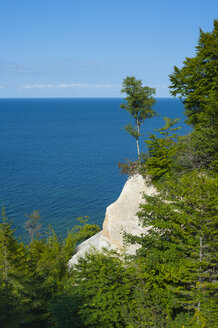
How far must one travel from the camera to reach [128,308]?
18.6 meters

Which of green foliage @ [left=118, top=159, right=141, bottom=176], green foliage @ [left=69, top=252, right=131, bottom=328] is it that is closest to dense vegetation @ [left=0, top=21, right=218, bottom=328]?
green foliage @ [left=69, top=252, right=131, bottom=328]

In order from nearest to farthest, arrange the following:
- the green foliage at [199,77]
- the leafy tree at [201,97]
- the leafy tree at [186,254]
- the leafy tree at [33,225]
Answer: the leafy tree at [186,254] < the leafy tree at [201,97] < the green foliage at [199,77] < the leafy tree at [33,225]

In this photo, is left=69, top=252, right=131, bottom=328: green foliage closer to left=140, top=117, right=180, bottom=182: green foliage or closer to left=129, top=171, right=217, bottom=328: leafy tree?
left=129, top=171, right=217, bottom=328: leafy tree

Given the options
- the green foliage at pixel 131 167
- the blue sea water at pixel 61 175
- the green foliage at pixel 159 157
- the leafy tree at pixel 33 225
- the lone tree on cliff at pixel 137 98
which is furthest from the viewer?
the blue sea water at pixel 61 175

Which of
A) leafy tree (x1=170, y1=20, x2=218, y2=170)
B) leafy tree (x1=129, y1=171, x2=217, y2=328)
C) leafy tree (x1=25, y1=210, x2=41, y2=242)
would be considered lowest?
leafy tree (x1=25, y1=210, x2=41, y2=242)

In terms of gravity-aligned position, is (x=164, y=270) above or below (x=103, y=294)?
above

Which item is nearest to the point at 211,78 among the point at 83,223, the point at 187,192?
the point at 187,192

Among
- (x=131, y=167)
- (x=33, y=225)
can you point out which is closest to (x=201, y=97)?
(x=131, y=167)

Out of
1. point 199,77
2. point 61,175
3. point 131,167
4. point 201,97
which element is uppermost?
point 199,77

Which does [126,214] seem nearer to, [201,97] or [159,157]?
[159,157]

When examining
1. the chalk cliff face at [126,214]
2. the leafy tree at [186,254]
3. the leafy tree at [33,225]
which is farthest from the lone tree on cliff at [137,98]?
the leafy tree at [33,225]

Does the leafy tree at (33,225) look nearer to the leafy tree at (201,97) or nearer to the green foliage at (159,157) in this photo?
the green foliage at (159,157)

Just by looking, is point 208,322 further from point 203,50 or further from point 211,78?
point 203,50

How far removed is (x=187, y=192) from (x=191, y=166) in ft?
22.3
